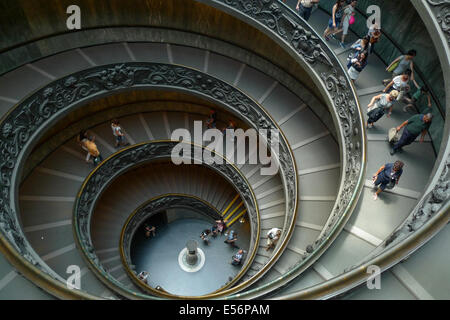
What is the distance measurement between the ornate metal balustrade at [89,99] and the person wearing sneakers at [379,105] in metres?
2.66

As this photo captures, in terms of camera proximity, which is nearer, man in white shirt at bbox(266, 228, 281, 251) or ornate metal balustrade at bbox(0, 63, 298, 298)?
ornate metal balustrade at bbox(0, 63, 298, 298)


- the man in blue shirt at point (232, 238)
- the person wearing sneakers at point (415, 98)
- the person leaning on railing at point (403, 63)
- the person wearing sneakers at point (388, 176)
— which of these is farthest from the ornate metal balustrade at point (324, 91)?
the man in blue shirt at point (232, 238)

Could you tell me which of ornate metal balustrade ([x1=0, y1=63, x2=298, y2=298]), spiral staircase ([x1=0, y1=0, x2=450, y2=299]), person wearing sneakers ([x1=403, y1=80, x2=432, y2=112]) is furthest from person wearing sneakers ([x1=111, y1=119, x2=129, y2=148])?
person wearing sneakers ([x1=403, y1=80, x2=432, y2=112])

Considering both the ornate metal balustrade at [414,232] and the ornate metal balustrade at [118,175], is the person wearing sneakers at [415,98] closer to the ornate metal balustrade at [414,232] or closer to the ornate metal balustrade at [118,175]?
the ornate metal balustrade at [414,232]

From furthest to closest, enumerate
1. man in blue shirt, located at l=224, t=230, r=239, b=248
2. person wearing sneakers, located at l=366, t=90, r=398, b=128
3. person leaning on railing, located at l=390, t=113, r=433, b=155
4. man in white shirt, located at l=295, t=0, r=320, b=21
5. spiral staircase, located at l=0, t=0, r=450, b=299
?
man in blue shirt, located at l=224, t=230, r=239, b=248, man in white shirt, located at l=295, t=0, r=320, b=21, person wearing sneakers, located at l=366, t=90, r=398, b=128, person leaning on railing, located at l=390, t=113, r=433, b=155, spiral staircase, located at l=0, t=0, r=450, b=299

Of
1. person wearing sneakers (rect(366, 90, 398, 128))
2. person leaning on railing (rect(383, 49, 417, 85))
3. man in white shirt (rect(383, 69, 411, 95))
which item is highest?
person leaning on railing (rect(383, 49, 417, 85))

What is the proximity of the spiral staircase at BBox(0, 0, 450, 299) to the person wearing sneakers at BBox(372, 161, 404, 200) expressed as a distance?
0.28 m

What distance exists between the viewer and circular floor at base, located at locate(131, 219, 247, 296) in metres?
14.2

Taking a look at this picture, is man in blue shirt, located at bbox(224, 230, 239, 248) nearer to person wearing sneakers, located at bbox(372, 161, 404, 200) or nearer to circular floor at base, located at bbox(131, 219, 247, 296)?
circular floor at base, located at bbox(131, 219, 247, 296)

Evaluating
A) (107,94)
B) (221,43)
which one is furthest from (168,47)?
(107,94)

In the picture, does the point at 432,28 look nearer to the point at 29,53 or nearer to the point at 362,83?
the point at 362,83

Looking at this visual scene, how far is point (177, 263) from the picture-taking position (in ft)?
49.4

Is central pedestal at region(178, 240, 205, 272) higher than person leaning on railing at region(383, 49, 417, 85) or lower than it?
lower

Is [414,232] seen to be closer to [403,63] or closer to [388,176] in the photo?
[388,176]
